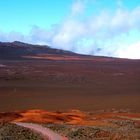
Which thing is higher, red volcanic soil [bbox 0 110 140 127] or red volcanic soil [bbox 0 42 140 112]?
red volcanic soil [bbox 0 42 140 112]

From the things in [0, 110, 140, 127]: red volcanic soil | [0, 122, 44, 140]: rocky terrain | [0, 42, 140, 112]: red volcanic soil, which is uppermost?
[0, 42, 140, 112]: red volcanic soil

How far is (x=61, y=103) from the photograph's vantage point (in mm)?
58250

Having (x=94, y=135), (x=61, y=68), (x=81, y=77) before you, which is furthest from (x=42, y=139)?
(x=61, y=68)

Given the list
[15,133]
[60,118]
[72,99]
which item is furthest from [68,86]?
[15,133]

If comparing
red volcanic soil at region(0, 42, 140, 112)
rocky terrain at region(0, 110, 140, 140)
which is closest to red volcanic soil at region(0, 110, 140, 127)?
rocky terrain at region(0, 110, 140, 140)

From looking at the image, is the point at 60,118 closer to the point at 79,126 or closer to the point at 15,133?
the point at 79,126

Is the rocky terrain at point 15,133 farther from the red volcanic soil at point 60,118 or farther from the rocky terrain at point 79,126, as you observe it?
the red volcanic soil at point 60,118

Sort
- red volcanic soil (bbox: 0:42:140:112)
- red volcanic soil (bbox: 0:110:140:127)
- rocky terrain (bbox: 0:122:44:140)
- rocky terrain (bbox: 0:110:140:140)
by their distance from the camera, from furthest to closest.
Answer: red volcanic soil (bbox: 0:42:140:112) < red volcanic soil (bbox: 0:110:140:127) < rocky terrain (bbox: 0:110:140:140) < rocky terrain (bbox: 0:122:44:140)

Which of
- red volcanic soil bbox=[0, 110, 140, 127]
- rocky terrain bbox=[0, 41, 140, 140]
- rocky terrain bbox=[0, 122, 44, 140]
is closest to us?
rocky terrain bbox=[0, 122, 44, 140]

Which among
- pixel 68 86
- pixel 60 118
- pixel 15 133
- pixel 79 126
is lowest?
pixel 60 118

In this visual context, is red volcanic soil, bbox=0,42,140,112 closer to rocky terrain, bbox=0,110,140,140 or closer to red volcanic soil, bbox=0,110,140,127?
rocky terrain, bbox=0,110,140,140

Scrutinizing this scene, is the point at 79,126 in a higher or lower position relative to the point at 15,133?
lower

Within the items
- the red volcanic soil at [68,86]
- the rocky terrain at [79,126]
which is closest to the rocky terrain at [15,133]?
the rocky terrain at [79,126]

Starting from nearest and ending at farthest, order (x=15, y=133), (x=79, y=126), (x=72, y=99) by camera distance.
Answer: (x=15, y=133) → (x=79, y=126) → (x=72, y=99)
